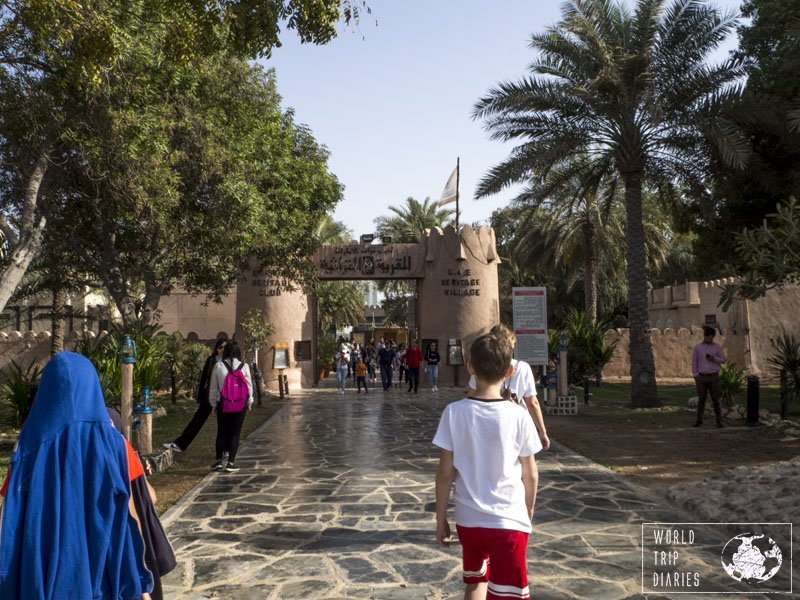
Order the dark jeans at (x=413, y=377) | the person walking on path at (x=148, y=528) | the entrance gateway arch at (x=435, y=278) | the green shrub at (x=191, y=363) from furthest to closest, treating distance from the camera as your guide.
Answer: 1. the entrance gateway arch at (x=435, y=278)
2. the dark jeans at (x=413, y=377)
3. the green shrub at (x=191, y=363)
4. the person walking on path at (x=148, y=528)

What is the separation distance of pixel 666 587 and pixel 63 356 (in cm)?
395

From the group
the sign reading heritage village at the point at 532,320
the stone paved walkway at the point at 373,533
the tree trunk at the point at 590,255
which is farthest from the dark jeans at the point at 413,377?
the stone paved walkway at the point at 373,533

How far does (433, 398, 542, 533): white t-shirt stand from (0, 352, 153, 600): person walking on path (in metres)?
1.34

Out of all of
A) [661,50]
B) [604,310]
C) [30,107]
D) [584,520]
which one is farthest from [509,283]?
[584,520]

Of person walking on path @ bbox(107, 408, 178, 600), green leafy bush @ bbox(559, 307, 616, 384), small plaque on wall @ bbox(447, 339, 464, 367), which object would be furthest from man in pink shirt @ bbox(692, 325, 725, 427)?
small plaque on wall @ bbox(447, 339, 464, 367)

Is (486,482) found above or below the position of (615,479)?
above

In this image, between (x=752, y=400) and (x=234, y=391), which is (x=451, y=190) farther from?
(x=234, y=391)

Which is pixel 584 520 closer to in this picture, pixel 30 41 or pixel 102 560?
pixel 102 560

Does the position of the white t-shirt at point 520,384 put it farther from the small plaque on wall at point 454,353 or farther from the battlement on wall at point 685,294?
the battlement on wall at point 685,294

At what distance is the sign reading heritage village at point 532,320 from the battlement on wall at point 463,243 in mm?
11322

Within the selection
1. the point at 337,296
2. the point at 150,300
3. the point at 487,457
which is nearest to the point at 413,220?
the point at 337,296

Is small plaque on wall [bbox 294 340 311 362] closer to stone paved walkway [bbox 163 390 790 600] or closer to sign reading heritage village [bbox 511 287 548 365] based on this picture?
sign reading heritage village [bbox 511 287 548 365]

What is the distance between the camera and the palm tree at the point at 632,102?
15.5m

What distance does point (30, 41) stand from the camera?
34.2 feet
